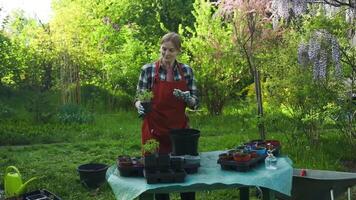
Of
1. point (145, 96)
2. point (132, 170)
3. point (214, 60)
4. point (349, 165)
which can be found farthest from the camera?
point (214, 60)

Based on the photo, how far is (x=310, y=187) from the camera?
→ 3574 millimetres

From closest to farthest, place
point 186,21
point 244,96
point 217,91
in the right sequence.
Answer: point 217,91
point 244,96
point 186,21

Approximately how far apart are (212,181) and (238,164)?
24 centimetres

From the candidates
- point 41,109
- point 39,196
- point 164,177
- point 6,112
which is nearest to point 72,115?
point 41,109

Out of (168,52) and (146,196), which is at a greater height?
(168,52)

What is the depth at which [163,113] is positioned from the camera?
143 inches

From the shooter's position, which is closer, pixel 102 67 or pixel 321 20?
pixel 321 20

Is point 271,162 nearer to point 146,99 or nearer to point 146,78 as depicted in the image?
point 146,99

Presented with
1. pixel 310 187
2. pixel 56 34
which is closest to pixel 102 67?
pixel 56 34

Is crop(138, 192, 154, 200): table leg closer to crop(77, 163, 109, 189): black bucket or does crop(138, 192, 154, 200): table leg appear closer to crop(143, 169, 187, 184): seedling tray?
crop(143, 169, 187, 184): seedling tray

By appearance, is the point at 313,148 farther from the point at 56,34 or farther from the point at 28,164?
the point at 56,34

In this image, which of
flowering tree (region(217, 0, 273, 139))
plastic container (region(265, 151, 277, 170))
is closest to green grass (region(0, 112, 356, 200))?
flowering tree (region(217, 0, 273, 139))

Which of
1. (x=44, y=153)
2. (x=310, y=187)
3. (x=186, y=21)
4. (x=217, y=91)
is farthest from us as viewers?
(x=186, y=21)

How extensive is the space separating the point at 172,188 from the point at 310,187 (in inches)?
51.4
